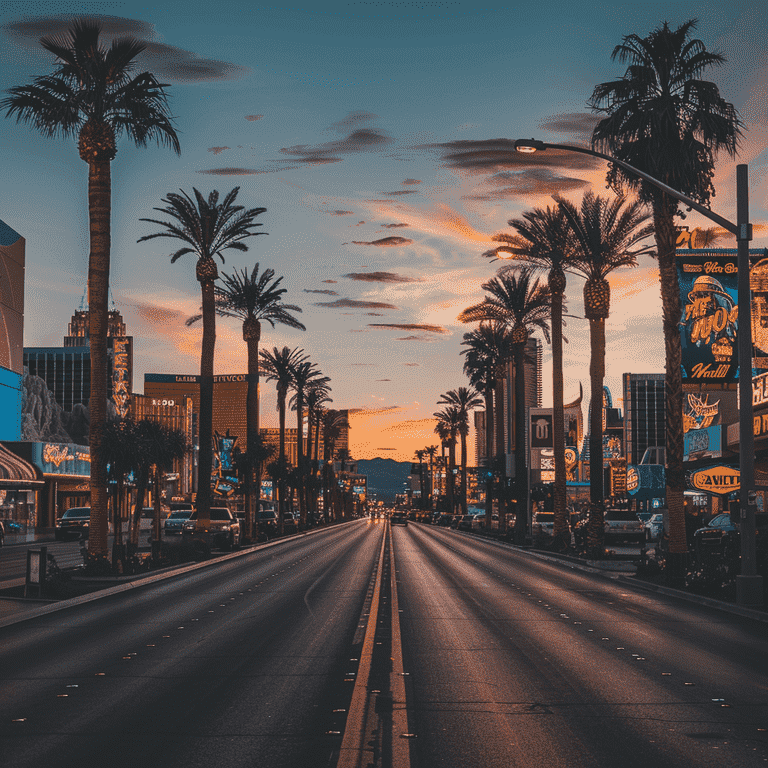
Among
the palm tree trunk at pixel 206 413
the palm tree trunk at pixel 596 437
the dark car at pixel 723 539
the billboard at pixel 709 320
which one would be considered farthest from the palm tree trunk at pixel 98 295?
the billboard at pixel 709 320

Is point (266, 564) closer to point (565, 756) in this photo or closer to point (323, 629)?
point (323, 629)

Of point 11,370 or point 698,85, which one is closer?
point 698,85

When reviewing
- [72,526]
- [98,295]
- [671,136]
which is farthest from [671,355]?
[72,526]

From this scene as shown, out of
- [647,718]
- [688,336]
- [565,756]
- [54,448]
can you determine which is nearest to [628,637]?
[647,718]

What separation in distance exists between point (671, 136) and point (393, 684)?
2132 centimetres

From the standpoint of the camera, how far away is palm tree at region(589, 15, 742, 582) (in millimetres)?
27609

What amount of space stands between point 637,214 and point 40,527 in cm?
6548

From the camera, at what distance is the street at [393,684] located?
8352 millimetres

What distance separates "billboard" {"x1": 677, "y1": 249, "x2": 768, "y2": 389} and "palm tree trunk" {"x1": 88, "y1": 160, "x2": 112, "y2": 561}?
2314cm

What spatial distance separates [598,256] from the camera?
133 feet

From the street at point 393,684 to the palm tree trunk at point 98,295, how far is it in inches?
323

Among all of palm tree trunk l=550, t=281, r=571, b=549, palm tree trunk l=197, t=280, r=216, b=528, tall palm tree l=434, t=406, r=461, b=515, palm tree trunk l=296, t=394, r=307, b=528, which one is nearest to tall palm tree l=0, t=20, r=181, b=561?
palm tree trunk l=197, t=280, r=216, b=528

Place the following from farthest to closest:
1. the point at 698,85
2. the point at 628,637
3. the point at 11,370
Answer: the point at 11,370 → the point at 698,85 → the point at 628,637

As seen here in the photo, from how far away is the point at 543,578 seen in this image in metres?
29.1
